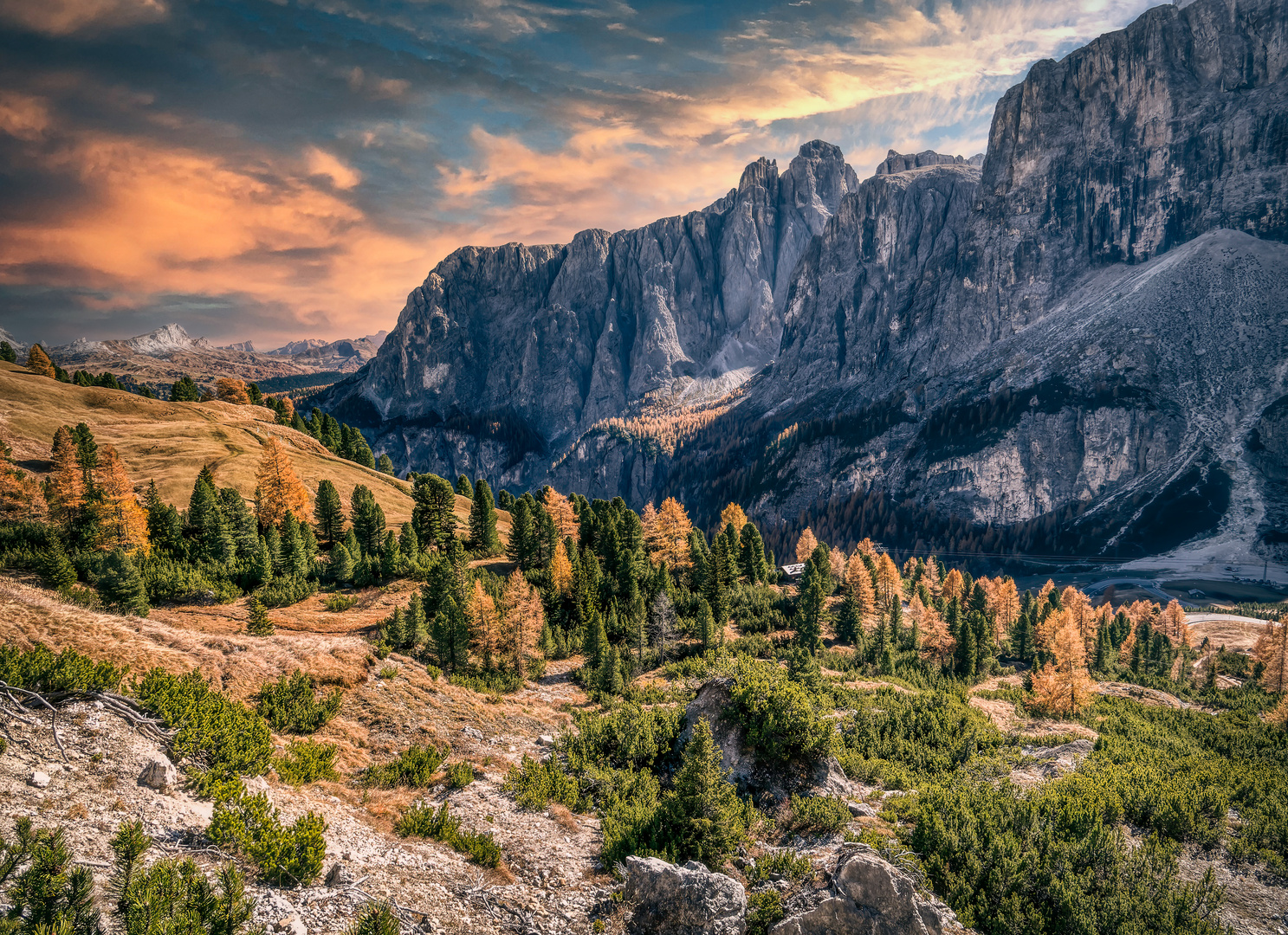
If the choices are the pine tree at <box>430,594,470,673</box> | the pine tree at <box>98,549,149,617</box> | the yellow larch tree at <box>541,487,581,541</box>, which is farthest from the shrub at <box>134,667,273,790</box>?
the yellow larch tree at <box>541,487,581,541</box>

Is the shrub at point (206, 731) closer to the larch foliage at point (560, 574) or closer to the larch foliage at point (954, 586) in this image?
the larch foliage at point (560, 574)

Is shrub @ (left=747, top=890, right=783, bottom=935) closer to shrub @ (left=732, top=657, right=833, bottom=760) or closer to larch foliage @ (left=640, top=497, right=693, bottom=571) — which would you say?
shrub @ (left=732, top=657, right=833, bottom=760)

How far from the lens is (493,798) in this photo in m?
21.5

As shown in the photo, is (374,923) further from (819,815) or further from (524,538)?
(524,538)

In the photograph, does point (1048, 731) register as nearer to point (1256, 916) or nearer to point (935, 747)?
point (935, 747)

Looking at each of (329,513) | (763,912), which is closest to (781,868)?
(763,912)

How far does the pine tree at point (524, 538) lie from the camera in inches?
2562

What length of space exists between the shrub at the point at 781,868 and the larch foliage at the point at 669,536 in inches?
2242

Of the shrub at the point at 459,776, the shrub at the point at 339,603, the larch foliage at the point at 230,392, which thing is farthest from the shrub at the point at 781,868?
the larch foliage at the point at 230,392

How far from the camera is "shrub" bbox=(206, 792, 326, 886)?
43.8 ft

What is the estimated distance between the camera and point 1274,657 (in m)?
63.3

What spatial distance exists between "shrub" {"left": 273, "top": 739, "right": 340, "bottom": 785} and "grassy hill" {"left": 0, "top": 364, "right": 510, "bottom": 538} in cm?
5552

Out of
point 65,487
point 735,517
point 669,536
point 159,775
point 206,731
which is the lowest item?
point 669,536

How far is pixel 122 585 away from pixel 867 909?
39759 millimetres
